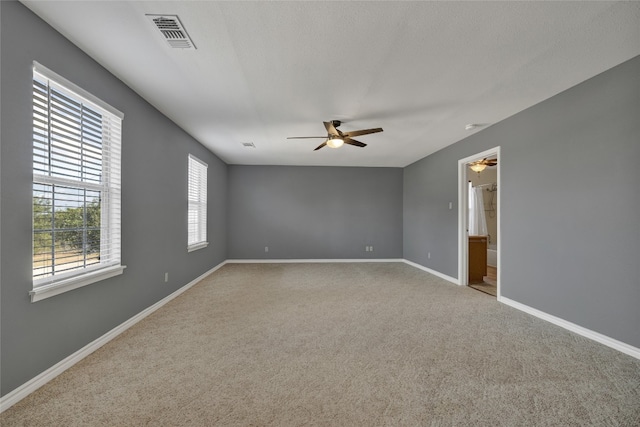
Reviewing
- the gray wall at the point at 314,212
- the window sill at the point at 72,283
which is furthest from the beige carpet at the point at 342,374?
the gray wall at the point at 314,212

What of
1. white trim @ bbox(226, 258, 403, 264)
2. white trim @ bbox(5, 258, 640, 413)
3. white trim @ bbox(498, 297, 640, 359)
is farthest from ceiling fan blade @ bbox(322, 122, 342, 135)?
white trim @ bbox(226, 258, 403, 264)

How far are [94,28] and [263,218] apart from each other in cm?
545

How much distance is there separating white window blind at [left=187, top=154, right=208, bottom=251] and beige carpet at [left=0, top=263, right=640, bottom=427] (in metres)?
1.62

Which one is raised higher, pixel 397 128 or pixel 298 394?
pixel 397 128

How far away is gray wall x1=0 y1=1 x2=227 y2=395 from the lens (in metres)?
1.73

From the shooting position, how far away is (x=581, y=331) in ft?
9.25

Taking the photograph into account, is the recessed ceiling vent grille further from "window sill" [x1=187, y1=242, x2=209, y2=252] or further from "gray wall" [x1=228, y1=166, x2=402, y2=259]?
"gray wall" [x1=228, y1=166, x2=402, y2=259]

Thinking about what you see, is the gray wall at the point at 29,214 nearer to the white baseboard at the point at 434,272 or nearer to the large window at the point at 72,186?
the large window at the point at 72,186

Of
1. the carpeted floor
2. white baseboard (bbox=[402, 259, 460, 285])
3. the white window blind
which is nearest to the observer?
the carpeted floor

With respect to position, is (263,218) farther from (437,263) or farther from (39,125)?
(39,125)

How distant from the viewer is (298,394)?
1.87m

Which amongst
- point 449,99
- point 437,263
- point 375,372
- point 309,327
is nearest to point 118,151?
point 309,327

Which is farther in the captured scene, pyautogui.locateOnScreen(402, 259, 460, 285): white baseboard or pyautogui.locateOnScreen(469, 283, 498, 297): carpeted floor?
pyautogui.locateOnScreen(402, 259, 460, 285): white baseboard

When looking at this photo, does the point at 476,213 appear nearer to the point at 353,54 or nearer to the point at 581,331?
the point at 581,331
